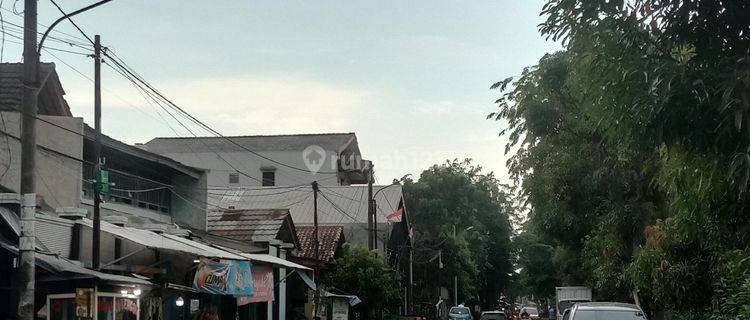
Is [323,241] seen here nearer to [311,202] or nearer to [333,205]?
[333,205]

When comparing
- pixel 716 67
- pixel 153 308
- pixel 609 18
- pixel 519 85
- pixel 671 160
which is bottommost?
pixel 153 308

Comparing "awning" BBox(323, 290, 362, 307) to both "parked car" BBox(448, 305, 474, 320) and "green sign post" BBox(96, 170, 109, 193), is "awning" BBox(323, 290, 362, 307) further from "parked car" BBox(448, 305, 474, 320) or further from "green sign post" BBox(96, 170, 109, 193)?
"green sign post" BBox(96, 170, 109, 193)

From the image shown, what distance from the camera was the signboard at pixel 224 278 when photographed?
19000 millimetres

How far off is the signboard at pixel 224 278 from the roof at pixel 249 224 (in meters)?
8.73

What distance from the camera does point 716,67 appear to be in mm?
8680

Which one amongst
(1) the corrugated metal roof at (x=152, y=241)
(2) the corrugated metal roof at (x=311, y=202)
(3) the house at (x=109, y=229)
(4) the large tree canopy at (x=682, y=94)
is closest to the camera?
(4) the large tree canopy at (x=682, y=94)

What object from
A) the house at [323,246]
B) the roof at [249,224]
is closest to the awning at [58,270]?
the roof at [249,224]

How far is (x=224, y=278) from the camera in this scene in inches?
770

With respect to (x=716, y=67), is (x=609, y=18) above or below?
above

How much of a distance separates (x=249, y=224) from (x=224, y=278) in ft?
38.6

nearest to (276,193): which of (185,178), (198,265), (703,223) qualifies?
(185,178)

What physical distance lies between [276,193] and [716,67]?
44782 millimetres

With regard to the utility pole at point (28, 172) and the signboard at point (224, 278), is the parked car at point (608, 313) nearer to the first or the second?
the signboard at point (224, 278)

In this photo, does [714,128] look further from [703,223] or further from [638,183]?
[638,183]
